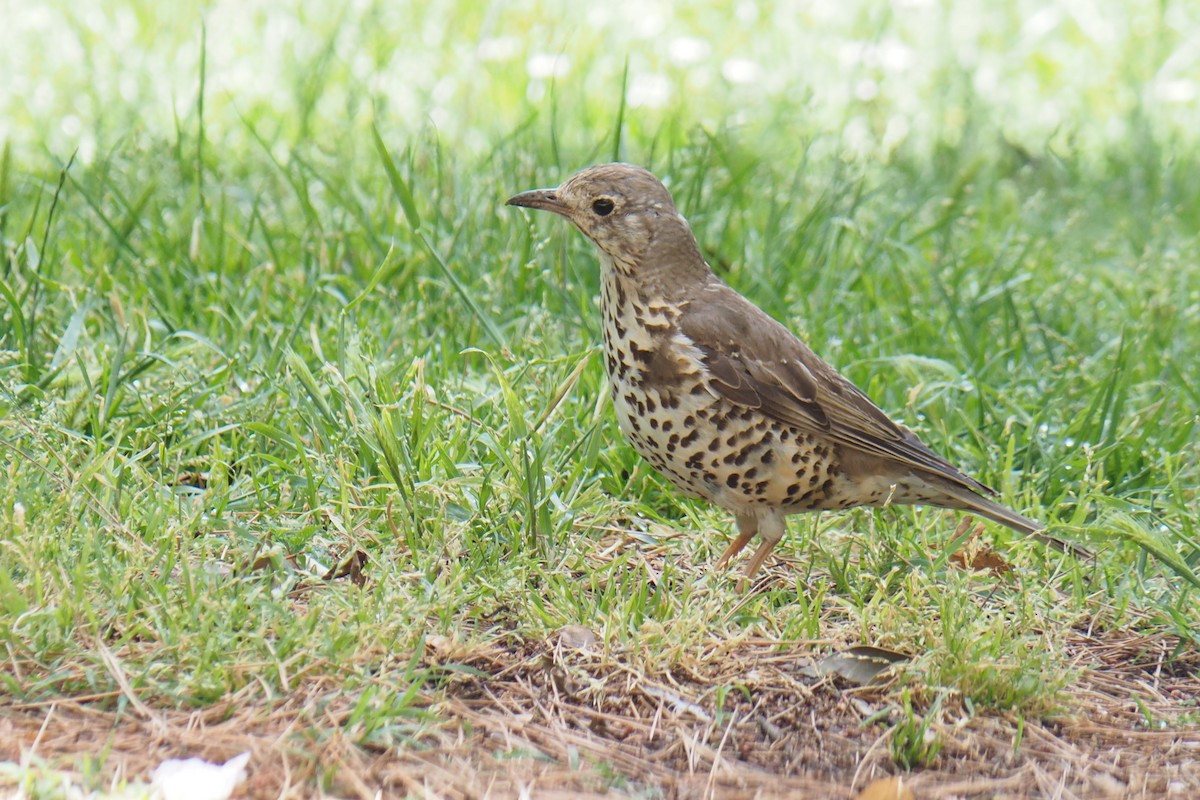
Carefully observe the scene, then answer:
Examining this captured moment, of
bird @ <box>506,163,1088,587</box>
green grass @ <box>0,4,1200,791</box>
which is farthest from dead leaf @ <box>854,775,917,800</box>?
bird @ <box>506,163,1088,587</box>

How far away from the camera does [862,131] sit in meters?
8.66

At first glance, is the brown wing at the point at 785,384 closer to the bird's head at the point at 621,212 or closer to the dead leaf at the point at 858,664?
the bird's head at the point at 621,212

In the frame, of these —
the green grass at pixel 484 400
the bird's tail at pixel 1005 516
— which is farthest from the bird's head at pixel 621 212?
the bird's tail at pixel 1005 516

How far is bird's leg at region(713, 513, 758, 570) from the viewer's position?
4516 mm

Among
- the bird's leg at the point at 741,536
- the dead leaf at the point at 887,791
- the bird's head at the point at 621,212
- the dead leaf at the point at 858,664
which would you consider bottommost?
the bird's leg at the point at 741,536

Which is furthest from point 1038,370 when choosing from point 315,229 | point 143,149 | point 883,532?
point 143,149

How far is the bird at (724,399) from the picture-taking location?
4.33 metres

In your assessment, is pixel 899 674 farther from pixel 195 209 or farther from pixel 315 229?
pixel 195 209

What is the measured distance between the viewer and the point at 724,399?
435cm

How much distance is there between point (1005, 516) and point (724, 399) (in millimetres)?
955

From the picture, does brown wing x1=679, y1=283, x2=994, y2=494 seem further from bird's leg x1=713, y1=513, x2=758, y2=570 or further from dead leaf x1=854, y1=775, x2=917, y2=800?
dead leaf x1=854, y1=775, x2=917, y2=800

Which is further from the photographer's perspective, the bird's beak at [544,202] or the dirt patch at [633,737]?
the bird's beak at [544,202]

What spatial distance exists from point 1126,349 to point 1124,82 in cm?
433

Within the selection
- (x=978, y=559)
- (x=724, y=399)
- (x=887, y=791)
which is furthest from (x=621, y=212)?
(x=887, y=791)
